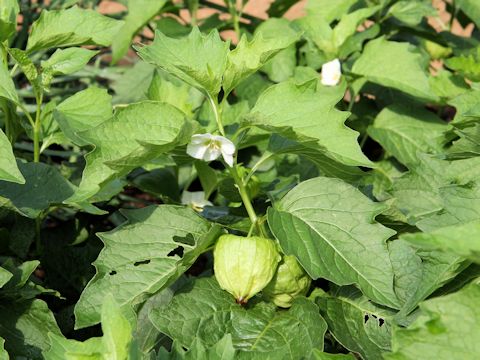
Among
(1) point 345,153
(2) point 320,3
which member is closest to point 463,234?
(1) point 345,153

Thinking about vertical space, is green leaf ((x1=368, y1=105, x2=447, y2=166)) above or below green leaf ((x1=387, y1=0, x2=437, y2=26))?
below

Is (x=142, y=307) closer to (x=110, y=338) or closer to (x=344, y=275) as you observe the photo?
(x=344, y=275)

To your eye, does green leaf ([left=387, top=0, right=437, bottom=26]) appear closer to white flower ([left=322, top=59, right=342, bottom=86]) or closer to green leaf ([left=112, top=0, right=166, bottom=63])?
white flower ([left=322, top=59, right=342, bottom=86])

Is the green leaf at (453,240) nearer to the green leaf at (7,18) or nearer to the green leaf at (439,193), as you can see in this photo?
the green leaf at (439,193)

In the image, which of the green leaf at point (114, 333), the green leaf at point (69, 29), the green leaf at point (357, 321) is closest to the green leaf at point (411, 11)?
the green leaf at point (69, 29)

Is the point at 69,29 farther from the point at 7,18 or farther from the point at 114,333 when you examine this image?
the point at 114,333

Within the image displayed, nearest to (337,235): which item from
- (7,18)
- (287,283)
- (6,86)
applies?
(287,283)

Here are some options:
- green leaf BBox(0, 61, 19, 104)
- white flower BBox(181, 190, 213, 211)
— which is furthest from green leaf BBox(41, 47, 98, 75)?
white flower BBox(181, 190, 213, 211)
